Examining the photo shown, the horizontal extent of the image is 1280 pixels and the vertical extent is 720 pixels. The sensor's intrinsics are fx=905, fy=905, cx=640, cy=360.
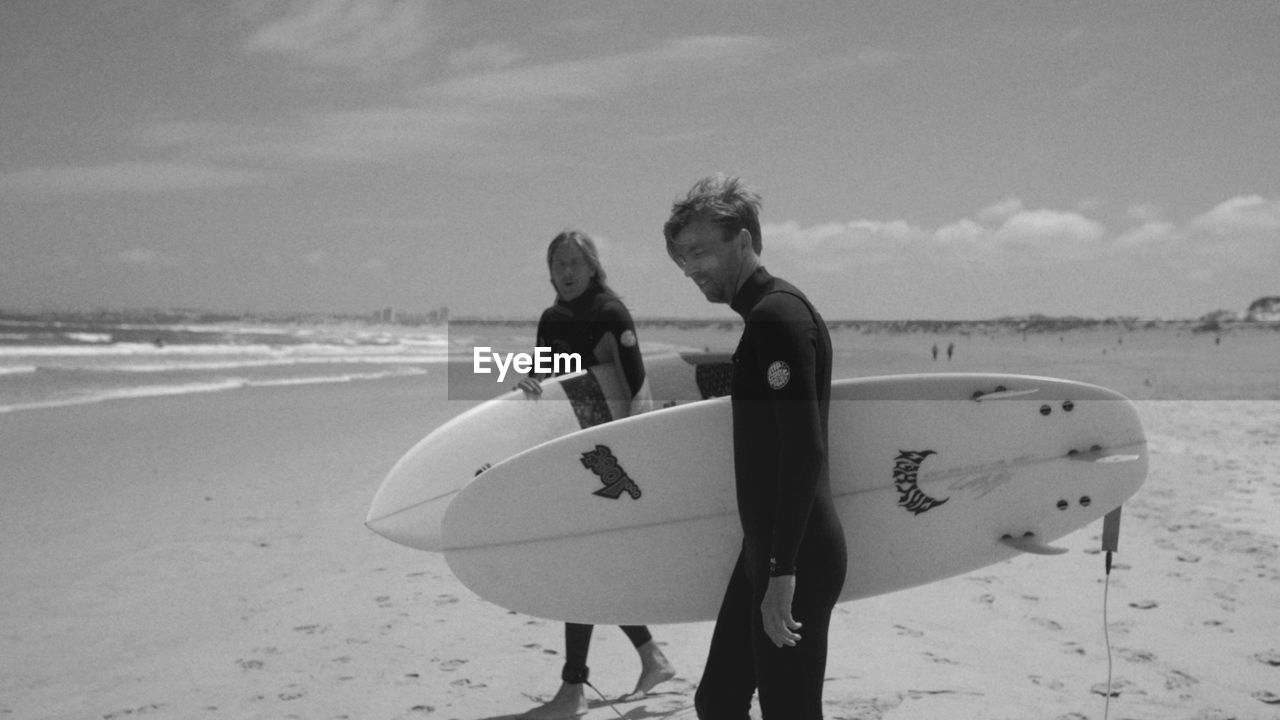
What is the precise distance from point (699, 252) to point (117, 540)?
5.20 meters

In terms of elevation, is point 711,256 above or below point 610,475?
above

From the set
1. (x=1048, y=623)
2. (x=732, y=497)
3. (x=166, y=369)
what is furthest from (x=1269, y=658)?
(x=166, y=369)

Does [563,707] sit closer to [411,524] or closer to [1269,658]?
[411,524]

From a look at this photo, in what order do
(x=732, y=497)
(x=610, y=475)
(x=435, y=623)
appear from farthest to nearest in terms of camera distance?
(x=435, y=623)
(x=610, y=475)
(x=732, y=497)

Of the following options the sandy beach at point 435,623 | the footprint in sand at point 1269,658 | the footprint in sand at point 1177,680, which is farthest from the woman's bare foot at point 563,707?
the footprint in sand at point 1269,658

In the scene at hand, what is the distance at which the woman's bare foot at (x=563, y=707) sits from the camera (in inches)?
127

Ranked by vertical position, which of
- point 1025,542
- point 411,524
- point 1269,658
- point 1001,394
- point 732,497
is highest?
point 1001,394

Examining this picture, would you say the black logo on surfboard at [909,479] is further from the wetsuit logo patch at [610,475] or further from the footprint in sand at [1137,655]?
the footprint in sand at [1137,655]

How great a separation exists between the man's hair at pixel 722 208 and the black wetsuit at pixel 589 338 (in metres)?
1.22

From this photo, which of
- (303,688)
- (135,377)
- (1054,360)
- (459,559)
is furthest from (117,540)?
(1054,360)

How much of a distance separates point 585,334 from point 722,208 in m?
1.48

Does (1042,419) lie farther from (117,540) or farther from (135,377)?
(135,377)

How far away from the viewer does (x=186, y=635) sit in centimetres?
411

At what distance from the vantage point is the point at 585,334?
331 centimetres
